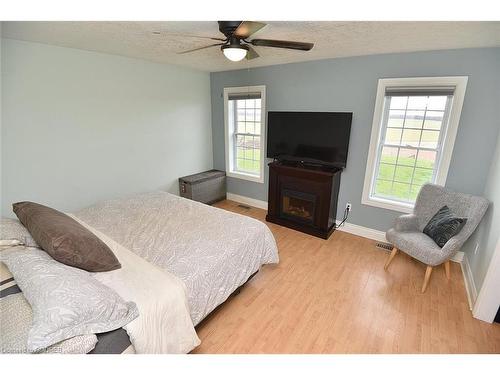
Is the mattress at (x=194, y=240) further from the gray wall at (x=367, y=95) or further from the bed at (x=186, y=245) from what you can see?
the gray wall at (x=367, y=95)

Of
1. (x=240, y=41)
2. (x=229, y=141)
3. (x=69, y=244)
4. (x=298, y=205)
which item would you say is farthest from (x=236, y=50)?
(x=229, y=141)

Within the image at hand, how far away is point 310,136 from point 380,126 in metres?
0.84

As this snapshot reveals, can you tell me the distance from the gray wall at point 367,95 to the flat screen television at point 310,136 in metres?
0.17

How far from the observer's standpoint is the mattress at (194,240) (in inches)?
65.1

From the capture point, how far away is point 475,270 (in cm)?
221

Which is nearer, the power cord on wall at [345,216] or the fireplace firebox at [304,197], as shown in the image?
the fireplace firebox at [304,197]

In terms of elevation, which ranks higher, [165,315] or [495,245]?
[495,245]

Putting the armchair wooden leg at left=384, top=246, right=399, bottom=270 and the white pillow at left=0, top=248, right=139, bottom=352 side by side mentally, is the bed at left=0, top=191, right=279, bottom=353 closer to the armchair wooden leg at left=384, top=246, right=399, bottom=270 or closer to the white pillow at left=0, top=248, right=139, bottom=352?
the white pillow at left=0, top=248, right=139, bottom=352

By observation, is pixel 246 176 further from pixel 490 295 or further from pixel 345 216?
pixel 490 295

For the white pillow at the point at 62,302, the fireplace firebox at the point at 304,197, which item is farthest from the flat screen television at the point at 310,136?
the white pillow at the point at 62,302

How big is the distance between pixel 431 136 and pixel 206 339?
307 centimetres

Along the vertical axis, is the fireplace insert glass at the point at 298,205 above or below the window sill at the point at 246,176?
below
